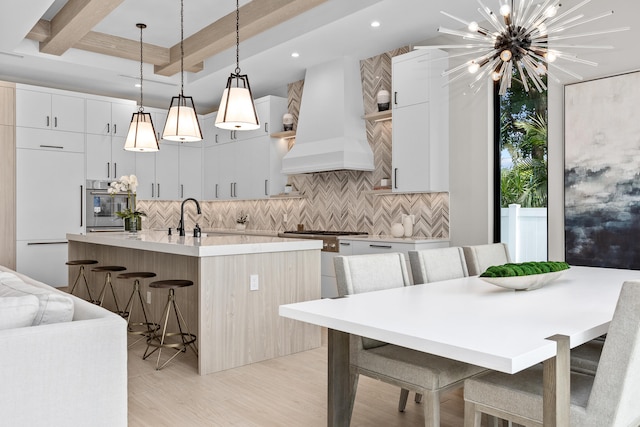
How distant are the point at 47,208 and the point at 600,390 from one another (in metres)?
6.58

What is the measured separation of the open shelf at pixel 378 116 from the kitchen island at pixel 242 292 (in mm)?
2031

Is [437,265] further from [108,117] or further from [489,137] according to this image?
[108,117]

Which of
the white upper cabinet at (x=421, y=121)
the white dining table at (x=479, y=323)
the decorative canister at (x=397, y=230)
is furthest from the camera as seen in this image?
the decorative canister at (x=397, y=230)

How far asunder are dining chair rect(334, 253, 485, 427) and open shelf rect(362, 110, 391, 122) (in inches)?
119

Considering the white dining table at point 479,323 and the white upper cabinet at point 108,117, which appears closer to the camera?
the white dining table at point 479,323

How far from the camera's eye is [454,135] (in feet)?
15.9

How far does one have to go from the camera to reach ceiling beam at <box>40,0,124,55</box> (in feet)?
14.5

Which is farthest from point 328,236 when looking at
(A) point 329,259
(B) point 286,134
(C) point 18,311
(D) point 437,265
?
(C) point 18,311

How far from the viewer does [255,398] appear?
114 inches

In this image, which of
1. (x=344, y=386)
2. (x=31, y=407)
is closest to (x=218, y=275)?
(x=344, y=386)

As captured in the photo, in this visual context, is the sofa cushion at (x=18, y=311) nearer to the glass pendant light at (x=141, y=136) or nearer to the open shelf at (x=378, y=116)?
the glass pendant light at (x=141, y=136)

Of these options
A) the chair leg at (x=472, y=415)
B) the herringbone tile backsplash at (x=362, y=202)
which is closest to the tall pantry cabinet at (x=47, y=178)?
the herringbone tile backsplash at (x=362, y=202)

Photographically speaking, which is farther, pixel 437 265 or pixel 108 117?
pixel 108 117

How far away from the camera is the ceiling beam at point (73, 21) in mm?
4414
